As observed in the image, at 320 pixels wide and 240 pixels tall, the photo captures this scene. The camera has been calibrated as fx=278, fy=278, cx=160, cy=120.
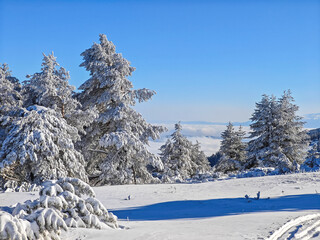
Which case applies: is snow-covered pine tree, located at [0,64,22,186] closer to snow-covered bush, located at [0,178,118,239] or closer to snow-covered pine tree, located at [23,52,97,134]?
snow-covered pine tree, located at [23,52,97,134]

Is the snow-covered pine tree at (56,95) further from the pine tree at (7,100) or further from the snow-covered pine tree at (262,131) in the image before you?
the snow-covered pine tree at (262,131)

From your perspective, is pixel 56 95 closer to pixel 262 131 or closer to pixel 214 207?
pixel 214 207

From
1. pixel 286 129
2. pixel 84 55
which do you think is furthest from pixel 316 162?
pixel 84 55

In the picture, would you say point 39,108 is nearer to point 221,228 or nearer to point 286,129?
point 221,228

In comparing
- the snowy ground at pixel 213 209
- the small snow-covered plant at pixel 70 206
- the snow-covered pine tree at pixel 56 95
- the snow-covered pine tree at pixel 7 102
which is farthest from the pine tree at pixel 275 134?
the small snow-covered plant at pixel 70 206

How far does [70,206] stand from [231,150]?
27.7 m

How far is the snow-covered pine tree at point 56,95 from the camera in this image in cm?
1448

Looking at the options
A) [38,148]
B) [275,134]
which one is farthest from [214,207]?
[275,134]

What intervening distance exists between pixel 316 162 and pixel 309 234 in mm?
13346

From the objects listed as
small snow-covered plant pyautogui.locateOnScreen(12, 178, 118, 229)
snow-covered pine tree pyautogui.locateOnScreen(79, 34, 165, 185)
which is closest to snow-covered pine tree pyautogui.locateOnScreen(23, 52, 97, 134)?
snow-covered pine tree pyautogui.locateOnScreen(79, 34, 165, 185)

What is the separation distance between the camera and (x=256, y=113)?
87.4 ft

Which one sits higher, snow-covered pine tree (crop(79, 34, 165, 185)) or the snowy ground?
snow-covered pine tree (crop(79, 34, 165, 185))

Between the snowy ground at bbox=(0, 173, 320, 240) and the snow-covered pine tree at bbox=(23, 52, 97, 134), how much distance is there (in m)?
5.64

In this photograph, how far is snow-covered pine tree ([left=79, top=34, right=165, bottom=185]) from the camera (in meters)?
14.8
